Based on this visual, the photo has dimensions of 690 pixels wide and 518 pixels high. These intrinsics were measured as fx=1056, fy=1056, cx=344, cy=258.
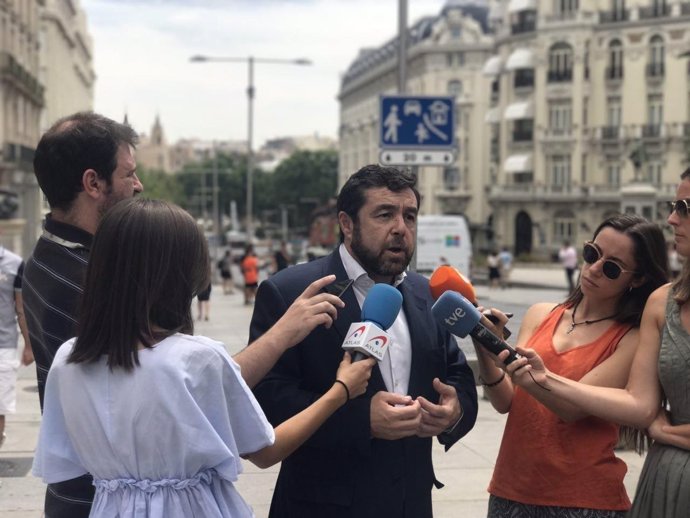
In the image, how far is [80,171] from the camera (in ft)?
11.0

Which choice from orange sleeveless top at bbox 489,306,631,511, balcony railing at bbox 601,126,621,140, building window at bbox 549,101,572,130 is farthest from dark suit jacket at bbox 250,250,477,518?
building window at bbox 549,101,572,130

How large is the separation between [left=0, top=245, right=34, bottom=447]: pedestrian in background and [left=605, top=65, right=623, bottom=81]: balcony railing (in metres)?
58.3

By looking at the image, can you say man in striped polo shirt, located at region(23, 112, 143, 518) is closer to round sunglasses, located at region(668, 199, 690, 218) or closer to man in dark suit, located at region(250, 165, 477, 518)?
man in dark suit, located at region(250, 165, 477, 518)

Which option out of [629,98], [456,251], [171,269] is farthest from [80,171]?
[629,98]

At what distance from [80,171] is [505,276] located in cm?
3689

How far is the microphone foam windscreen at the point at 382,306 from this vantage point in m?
3.17

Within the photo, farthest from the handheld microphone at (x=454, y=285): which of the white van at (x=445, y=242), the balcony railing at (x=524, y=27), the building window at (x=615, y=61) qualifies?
the balcony railing at (x=524, y=27)

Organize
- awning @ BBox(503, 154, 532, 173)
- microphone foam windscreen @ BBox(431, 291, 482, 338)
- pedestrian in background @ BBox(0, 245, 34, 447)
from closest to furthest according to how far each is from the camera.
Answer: microphone foam windscreen @ BBox(431, 291, 482, 338)
pedestrian in background @ BBox(0, 245, 34, 447)
awning @ BBox(503, 154, 532, 173)

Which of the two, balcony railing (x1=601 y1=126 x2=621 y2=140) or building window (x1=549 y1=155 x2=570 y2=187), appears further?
building window (x1=549 y1=155 x2=570 y2=187)

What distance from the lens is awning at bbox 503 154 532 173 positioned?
66.7 metres

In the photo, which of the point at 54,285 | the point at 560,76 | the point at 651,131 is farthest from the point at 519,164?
the point at 54,285

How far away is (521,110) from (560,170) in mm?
4484

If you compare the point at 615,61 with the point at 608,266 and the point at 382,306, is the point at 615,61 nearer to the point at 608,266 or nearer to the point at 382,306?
the point at 608,266

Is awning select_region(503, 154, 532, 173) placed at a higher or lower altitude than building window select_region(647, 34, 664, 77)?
lower
